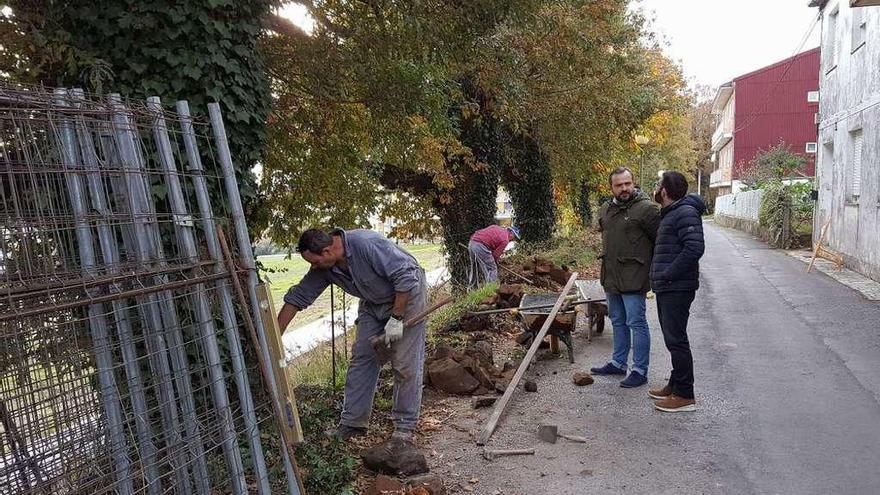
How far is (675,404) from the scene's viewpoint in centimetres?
537

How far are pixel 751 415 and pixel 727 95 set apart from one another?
51.3 m

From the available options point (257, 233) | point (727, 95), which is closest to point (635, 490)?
point (257, 233)

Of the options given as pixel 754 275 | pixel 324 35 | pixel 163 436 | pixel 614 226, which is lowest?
pixel 754 275

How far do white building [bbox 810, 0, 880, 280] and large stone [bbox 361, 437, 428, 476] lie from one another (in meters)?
10.0

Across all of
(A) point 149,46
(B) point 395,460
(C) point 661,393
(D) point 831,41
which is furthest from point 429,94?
(D) point 831,41

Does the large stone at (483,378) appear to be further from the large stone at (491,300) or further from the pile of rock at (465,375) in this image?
the large stone at (491,300)

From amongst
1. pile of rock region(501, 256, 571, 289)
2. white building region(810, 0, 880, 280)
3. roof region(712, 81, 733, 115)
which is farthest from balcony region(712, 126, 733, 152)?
pile of rock region(501, 256, 571, 289)

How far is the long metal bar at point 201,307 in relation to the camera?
321cm

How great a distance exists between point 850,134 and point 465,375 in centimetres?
1339

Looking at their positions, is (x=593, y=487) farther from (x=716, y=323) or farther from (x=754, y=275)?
(x=754, y=275)

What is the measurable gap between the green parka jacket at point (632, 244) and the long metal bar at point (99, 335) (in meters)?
4.39

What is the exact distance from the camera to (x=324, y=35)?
22.6 feet

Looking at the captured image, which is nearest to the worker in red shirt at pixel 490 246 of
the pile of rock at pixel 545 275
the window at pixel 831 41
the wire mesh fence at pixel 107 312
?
the pile of rock at pixel 545 275

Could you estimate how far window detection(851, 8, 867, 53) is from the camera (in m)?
13.9
